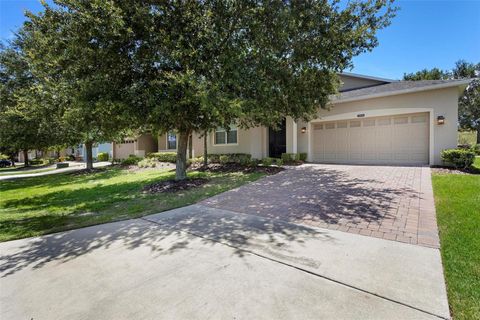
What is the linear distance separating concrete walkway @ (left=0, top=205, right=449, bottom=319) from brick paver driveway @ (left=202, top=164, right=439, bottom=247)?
0.55m

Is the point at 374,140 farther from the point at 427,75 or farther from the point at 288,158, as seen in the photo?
the point at 427,75

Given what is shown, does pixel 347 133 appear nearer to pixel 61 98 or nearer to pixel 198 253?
pixel 198 253

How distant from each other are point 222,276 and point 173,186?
685cm

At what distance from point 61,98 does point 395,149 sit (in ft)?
48.2

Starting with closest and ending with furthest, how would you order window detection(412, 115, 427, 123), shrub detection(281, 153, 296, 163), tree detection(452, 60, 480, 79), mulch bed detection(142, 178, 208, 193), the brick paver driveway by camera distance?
the brick paver driveway < mulch bed detection(142, 178, 208, 193) < window detection(412, 115, 427, 123) < shrub detection(281, 153, 296, 163) < tree detection(452, 60, 480, 79)

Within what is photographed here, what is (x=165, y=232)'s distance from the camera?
4.72 metres

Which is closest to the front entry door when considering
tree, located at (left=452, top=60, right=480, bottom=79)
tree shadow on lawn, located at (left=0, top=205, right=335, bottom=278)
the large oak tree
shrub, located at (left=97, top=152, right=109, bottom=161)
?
the large oak tree

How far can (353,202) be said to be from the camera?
6.14 metres

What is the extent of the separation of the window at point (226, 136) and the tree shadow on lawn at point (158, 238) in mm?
12053

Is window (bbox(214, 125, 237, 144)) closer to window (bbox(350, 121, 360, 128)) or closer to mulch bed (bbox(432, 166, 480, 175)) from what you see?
window (bbox(350, 121, 360, 128))

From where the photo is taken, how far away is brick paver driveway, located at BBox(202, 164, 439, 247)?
443 centimetres

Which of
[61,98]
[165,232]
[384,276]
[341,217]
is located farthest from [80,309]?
[61,98]

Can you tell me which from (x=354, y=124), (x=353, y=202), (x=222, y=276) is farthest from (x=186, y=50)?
(x=354, y=124)

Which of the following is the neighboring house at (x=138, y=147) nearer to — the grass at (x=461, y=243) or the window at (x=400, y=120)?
the window at (x=400, y=120)
